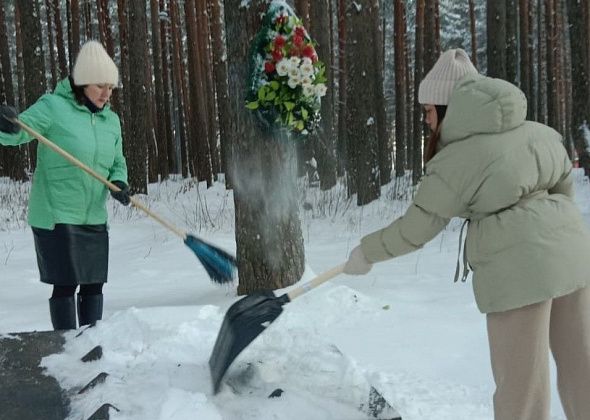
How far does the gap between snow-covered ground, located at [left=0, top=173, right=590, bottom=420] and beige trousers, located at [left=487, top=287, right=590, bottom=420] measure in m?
0.55

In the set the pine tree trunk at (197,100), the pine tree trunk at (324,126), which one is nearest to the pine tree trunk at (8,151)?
the pine tree trunk at (197,100)

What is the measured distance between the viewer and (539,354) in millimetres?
2008

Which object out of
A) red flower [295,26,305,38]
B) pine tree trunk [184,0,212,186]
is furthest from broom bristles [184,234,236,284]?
pine tree trunk [184,0,212,186]

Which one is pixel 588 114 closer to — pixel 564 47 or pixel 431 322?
pixel 431 322

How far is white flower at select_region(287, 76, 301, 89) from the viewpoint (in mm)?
4129

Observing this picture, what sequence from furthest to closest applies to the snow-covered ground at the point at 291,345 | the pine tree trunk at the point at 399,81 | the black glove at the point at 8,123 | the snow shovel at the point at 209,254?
the pine tree trunk at the point at 399,81, the snow shovel at the point at 209,254, the black glove at the point at 8,123, the snow-covered ground at the point at 291,345

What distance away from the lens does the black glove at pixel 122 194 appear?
3.40 metres

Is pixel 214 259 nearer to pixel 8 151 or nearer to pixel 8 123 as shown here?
pixel 8 123

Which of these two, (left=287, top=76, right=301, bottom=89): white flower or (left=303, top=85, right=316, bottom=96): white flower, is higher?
(left=287, top=76, right=301, bottom=89): white flower

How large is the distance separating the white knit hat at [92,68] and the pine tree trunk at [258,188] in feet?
4.10

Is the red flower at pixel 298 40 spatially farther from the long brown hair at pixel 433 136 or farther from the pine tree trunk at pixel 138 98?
the pine tree trunk at pixel 138 98

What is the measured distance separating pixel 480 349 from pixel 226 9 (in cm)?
289

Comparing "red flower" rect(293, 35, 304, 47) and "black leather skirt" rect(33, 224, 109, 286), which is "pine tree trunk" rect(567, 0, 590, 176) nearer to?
"red flower" rect(293, 35, 304, 47)

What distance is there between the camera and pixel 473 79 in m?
2.04
